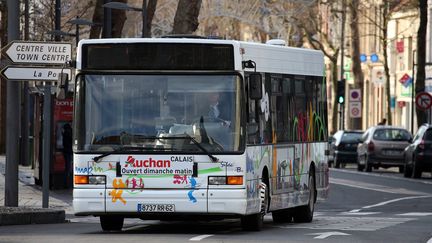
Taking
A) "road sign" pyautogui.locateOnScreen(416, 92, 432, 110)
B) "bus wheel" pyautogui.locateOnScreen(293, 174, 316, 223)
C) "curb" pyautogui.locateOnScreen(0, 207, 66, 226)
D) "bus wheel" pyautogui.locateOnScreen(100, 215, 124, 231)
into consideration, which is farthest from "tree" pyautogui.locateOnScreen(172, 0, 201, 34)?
"bus wheel" pyautogui.locateOnScreen(100, 215, 124, 231)

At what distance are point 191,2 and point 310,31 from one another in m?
42.1

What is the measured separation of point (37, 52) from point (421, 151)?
2393 cm

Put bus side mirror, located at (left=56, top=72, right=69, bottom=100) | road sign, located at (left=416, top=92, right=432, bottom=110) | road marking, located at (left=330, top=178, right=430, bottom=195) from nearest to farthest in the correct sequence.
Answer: bus side mirror, located at (left=56, top=72, right=69, bottom=100) → road marking, located at (left=330, top=178, right=430, bottom=195) → road sign, located at (left=416, top=92, right=432, bottom=110)

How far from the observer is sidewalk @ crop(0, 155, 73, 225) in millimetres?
23844

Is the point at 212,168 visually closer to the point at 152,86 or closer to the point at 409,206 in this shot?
the point at 152,86

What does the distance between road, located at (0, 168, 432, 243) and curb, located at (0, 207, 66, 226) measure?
30 centimetres

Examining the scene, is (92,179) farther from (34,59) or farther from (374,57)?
(374,57)

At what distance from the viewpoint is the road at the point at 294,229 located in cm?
1906

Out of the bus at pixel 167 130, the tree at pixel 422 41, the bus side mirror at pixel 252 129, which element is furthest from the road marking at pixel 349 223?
the tree at pixel 422 41

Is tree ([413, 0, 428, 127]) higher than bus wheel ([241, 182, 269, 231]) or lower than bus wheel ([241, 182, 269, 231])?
higher

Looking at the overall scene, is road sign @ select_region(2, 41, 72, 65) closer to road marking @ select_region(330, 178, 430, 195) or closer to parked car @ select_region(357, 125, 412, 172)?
road marking @ select_region(330, 178, 430, 195)

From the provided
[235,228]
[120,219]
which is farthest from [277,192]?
[120,219]

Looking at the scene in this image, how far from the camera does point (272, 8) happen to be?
62781 millimetres

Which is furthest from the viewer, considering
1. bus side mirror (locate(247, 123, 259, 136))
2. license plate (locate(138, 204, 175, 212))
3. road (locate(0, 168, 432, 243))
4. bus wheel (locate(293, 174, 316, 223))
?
bus wheel (locate(293, 174, 316, 223))
